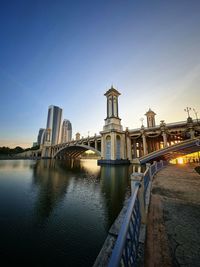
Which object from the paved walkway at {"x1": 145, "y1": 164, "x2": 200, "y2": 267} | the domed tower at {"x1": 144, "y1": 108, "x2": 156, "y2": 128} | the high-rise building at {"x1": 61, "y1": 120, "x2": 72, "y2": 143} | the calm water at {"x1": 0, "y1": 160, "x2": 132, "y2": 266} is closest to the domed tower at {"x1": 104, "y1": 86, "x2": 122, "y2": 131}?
the domed tower at {"x1": 144, "y1": 108, "x2": 156, "y2": 128}

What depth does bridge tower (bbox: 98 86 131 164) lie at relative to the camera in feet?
100

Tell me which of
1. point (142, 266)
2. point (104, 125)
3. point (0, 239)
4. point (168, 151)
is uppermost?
point (104, 125)

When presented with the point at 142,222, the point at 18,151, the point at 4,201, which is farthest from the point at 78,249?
the point at 18,151

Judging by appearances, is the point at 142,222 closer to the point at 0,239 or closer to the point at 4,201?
the point at 0,239

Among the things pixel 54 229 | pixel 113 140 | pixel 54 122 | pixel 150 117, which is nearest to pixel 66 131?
pixel 54 122

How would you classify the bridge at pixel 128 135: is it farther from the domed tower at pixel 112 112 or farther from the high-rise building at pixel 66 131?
the high-rise building at pixel 66 131

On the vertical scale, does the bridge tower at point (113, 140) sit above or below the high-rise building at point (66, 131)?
below

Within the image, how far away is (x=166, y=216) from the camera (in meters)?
3.52

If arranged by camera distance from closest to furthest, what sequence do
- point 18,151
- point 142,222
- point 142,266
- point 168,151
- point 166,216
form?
point 142,266
point 142,222
point 166,216
point 168,151
point 18,151

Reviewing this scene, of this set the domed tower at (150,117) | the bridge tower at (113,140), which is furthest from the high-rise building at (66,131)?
the bridge tower at (113,140)

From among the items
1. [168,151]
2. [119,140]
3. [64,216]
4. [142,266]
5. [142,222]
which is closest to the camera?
[142,266]

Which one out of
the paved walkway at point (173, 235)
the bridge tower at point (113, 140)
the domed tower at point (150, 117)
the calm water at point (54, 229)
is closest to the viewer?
the paved walkway at point (173, 235)

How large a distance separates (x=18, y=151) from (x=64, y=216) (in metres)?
112

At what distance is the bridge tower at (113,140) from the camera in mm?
30500
